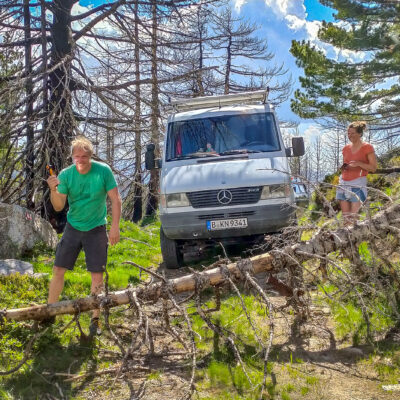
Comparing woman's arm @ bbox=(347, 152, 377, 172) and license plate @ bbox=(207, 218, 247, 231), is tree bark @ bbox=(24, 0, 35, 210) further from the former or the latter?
woman's arm @ bbox=(347, 152, 377, 172)

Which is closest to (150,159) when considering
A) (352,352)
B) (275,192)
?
(275,192)

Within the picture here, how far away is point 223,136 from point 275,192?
1.43 metres

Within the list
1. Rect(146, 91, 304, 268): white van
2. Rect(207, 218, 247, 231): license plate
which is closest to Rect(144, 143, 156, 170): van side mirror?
Rect(146, 91, 304, 268): white van

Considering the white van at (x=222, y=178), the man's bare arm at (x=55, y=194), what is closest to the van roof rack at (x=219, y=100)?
the white van at (x=222, y=178)

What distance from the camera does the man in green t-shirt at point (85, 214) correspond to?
14.1 ft

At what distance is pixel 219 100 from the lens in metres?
7.92

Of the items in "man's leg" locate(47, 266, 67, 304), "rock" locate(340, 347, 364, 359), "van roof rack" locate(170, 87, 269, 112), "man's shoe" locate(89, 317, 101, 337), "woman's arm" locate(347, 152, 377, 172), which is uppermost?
"van roof rack" locate(170, 87, 269, 112)

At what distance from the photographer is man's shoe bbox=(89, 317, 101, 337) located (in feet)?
13.8

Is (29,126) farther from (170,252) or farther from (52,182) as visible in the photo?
(52,182)

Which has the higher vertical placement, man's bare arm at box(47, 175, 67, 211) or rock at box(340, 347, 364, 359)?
man's bare arm at box(47, 175, 67, 211)

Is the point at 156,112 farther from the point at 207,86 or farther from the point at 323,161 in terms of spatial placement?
the point at 323,161

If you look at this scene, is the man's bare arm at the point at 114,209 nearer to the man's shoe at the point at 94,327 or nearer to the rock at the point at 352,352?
the man's shoe at the point at 94,327

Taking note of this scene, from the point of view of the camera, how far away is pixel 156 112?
10422mm

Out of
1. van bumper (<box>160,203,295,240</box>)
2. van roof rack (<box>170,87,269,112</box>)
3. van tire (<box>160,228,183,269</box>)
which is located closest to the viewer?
van bumper (<box>160,203,295,240</box>)
